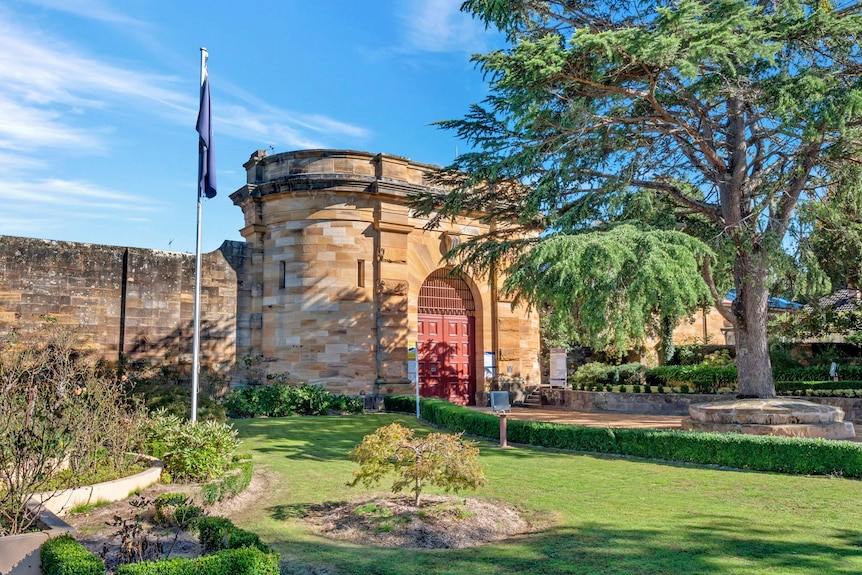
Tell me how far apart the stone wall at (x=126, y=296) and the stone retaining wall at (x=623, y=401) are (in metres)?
10.4

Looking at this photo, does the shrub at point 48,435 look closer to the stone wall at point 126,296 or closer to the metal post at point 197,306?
the metal post at point 197,306

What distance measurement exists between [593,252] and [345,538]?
680 cm

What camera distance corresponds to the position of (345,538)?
23.3ft

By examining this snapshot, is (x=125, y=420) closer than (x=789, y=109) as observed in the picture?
Yes

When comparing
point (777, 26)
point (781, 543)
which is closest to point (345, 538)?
point (781, 543)

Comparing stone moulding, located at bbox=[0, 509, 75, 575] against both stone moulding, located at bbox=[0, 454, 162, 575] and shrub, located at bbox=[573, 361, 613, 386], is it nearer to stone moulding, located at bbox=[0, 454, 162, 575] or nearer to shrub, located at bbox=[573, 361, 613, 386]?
stone moulding, located at bbox=[0, 454, 162, 575]

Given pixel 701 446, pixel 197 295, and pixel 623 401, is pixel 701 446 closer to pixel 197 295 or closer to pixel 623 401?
pixel 197 295

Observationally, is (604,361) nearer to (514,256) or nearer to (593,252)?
(514,256)

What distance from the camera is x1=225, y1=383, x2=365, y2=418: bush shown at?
58.5 ft

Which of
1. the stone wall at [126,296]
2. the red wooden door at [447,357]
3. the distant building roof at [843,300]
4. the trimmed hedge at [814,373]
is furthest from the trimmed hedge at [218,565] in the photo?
the distant building roof at [843,300]

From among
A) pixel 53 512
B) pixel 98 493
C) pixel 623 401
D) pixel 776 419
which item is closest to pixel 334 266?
pixel 623 401

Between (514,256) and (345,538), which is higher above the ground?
(514,256)

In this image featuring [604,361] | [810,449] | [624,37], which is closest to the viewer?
[810,449]

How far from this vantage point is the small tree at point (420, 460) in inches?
297
